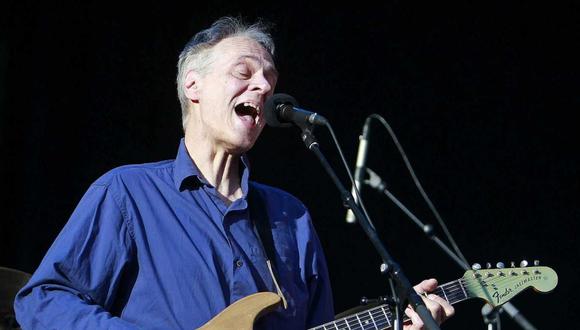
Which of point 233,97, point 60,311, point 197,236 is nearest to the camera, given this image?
point 60,311

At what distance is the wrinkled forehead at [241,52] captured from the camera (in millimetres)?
3279

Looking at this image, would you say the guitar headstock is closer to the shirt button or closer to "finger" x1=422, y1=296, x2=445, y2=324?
"finger" x1=422, y1=296, x2=445, y2=324

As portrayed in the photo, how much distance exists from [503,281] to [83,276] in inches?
58.0

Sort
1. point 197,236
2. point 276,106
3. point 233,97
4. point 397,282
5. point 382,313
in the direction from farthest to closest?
point 233,97, point 382,313, point 197,236, point 276,106, point 397,282

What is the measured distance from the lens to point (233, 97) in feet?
10.4

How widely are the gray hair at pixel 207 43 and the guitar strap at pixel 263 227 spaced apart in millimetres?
408

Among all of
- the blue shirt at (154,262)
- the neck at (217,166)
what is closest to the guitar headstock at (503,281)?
the blue shirt at (154,262)

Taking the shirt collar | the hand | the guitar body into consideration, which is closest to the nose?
the shirt collar

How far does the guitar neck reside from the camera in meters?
2.97

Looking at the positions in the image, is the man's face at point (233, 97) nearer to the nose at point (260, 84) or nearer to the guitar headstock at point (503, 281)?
the nose at point (260, 84)

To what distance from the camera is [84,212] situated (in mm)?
2822

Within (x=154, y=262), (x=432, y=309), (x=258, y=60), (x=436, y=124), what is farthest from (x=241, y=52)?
(x=436, y=124)

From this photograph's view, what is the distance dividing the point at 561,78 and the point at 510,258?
1.03 m

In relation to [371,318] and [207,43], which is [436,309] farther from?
[207,43]
